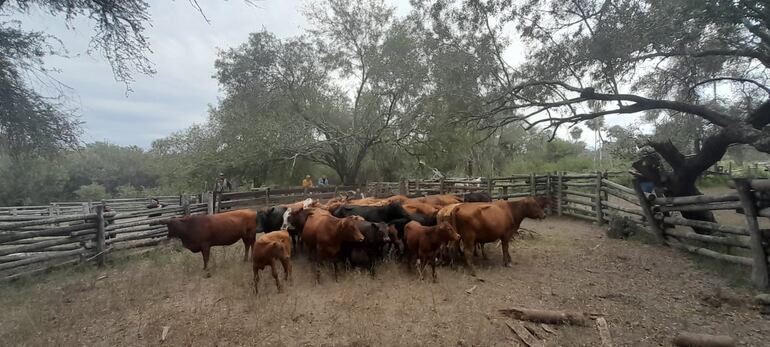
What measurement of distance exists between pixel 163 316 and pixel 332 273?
8.20 feet

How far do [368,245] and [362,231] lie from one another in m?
0.26

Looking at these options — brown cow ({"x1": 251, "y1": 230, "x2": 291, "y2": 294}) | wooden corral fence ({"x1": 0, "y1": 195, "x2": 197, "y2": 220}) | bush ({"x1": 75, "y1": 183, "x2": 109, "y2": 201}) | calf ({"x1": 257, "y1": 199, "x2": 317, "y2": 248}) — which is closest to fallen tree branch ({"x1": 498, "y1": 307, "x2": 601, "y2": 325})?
brown cow ({"x1": 251, "y1": 230, "x2": 291, "y2": 294})

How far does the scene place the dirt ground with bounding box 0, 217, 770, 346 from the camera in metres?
4.29

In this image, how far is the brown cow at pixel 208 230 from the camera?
23.0 ft

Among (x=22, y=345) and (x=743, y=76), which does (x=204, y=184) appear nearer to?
(x=22, y=345)

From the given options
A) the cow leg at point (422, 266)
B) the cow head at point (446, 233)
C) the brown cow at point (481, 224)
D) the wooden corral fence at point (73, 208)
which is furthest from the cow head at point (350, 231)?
the wooden corral fence at point (73, 208)

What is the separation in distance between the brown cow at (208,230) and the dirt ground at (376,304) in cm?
45

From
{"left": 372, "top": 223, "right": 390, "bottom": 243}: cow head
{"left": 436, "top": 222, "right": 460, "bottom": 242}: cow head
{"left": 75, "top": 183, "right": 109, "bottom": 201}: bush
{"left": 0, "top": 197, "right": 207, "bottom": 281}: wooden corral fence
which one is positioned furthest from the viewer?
{"left": 75, "top": 183, "right": 109, "bottom": 201}: bush

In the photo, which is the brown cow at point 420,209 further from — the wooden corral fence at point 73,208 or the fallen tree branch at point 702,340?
the wooden corral fence at point 73,208

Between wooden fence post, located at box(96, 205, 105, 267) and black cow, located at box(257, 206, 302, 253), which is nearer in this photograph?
wooden fence post, located at box(96, 205, 105, 267)

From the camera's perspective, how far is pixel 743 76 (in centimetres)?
955

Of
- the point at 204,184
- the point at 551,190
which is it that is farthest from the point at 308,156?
the point at 551,190

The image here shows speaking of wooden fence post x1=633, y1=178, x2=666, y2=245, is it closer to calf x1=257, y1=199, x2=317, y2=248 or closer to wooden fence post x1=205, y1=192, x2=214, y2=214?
calf x1=257, y1=199, x2=317, y2=248

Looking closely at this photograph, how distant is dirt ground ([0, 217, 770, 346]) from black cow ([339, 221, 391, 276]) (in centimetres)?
35
